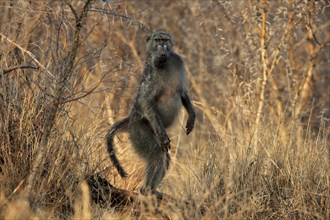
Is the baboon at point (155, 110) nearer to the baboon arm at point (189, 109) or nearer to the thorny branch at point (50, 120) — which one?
the baboon arm at point (189, 109)

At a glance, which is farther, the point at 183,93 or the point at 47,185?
the point at 183,93

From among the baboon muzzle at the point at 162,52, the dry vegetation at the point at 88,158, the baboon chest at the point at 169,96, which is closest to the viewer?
the dry vegetation at the point at 88,158

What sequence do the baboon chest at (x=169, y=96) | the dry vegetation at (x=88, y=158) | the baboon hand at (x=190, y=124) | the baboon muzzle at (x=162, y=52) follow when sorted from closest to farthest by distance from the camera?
the dry vegetation at (x=88, y=158) → the baboon muzzle at (x=162, y=52) → the baboon hand at (x=190, y=124) → the baboon chest at (x=169, y=96)

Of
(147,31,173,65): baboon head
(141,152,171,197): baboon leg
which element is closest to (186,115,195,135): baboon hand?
(141,152,171,197): baboon leg

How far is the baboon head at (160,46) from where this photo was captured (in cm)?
562

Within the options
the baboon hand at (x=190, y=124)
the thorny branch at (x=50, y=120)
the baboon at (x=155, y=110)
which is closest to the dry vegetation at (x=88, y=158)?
the thorny branch at (x=50, y=120)

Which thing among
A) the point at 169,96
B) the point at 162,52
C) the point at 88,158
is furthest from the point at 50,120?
the point at 169,96

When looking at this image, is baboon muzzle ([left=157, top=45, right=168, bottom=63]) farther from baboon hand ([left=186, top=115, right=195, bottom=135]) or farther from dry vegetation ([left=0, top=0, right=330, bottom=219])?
baboon hand ([left=186, top=115, right=195, bottom=135])

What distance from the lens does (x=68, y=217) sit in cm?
453

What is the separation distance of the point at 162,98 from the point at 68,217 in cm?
174

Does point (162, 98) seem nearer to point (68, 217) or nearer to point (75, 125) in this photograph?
point (75, 125)

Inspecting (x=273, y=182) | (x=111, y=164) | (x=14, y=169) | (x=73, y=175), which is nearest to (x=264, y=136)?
(x=273, y=182)

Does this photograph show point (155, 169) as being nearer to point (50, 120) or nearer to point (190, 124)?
point (190, 124)

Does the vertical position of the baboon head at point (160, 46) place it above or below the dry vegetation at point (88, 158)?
above
